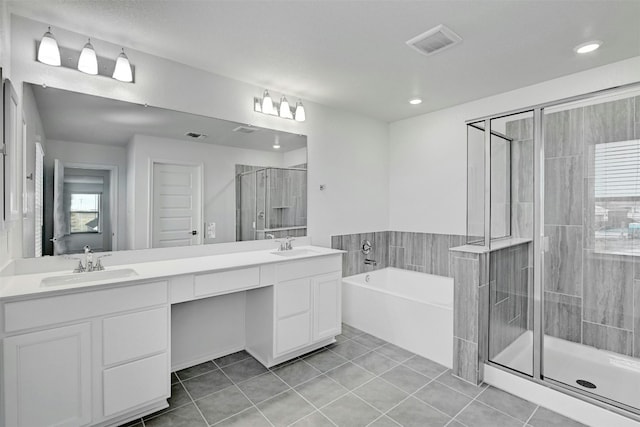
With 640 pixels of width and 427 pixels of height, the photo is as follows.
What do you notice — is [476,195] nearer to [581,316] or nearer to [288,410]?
[581,316]

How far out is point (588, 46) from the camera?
233 cm

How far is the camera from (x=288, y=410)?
2121mm

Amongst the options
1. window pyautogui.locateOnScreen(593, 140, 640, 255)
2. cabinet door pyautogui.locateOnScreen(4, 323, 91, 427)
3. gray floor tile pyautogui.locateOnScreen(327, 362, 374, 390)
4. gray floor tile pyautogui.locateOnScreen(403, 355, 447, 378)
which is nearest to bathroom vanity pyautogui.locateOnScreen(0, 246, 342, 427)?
cabinet door pyautogui.locateOnScreen(4, 323, 91, 427)

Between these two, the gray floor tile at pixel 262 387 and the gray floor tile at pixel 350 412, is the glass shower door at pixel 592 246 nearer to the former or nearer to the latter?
the gray floor tile at pixel 350 412

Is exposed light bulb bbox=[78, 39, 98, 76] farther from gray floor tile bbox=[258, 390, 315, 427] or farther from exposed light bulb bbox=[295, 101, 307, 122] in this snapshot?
gray floor tile bbox=[258, 390, 315, 427]

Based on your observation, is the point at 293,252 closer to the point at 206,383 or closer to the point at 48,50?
the point at 206,383

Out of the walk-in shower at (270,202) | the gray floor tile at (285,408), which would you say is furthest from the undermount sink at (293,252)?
the gray floor tile at (285,408)

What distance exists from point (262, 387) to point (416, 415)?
1113 mm

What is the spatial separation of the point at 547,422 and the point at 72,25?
13.0 ft

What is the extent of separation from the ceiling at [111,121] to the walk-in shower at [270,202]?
40 cm

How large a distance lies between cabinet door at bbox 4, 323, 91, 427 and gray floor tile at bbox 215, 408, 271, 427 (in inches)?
30.4

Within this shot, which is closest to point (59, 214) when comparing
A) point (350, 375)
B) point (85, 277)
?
point (85, 277)

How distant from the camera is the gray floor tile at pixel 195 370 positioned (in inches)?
101

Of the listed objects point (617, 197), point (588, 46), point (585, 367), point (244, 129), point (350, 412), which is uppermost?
point (588, 46)
